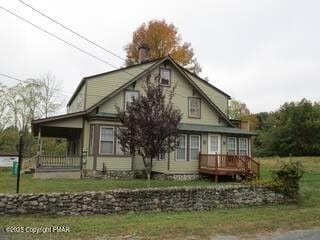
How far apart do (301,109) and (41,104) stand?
35.7 metres

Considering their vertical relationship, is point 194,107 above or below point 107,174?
above

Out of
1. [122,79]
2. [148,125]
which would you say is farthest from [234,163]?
[122,79]

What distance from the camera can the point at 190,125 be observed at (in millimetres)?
23562

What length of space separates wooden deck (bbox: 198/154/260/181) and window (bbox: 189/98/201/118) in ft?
12.9

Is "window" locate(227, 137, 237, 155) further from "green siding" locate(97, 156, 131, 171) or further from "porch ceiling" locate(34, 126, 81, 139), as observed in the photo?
"porch ceiling" locate(34, 126, 81, 139)

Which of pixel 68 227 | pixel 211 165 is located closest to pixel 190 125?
pixel 211 165

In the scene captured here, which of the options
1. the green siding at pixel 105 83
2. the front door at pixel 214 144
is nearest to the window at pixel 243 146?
the front door at pixel 214 144

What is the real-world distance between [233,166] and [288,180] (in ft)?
20.1

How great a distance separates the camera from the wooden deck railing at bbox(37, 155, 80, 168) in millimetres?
20955

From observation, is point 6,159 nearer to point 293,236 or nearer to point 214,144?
point 214,144

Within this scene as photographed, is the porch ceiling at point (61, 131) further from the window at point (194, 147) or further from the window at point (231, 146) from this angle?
the window at point (231, 146)

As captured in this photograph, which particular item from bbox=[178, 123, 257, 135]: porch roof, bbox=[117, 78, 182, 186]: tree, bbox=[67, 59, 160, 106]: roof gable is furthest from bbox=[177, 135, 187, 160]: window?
bbox=[117, 78, 182, 186]: tree

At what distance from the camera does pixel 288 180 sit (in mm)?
14773

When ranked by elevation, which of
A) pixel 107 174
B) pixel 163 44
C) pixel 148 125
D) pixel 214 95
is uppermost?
pixel 163 44
